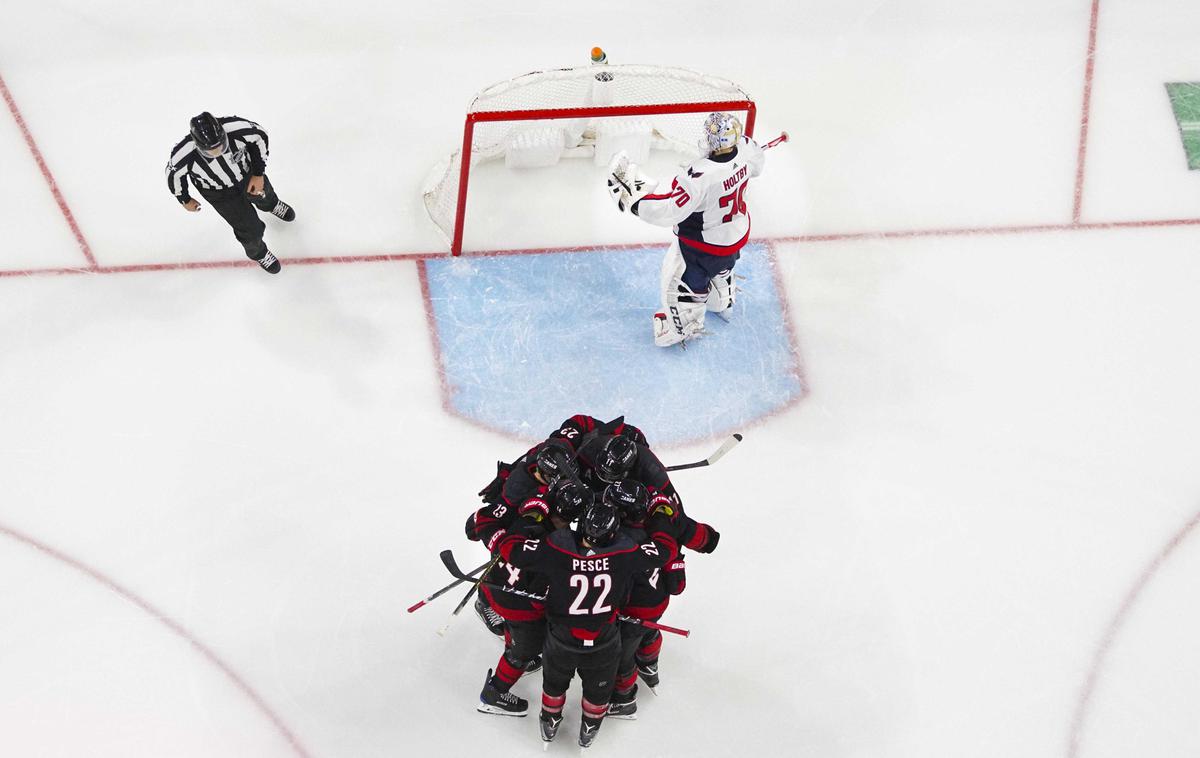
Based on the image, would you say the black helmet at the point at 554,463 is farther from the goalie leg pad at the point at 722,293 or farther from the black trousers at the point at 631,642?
the goalie leg pad at the point at 722,293

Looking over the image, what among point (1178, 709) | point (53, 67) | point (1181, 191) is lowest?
point (1178, 709)

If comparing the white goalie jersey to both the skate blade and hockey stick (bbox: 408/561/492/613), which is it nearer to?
hockey stick (bbox: 408/561/492/613)

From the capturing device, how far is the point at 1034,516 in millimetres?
5035

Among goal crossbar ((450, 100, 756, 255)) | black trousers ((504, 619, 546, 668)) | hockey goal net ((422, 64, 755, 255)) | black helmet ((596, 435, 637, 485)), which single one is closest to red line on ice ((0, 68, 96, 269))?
hockey goal net ((422, 64, 755, 255))

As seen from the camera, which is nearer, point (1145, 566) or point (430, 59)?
point (1145, 566)

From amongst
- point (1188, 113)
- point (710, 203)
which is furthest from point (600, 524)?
point (1188, 113)

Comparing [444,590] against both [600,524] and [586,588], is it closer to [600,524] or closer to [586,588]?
[586,588]

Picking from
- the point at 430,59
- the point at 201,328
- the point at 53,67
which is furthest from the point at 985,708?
the point at 53,67

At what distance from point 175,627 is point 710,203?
8.71ft

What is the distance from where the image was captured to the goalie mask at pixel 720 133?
14.4ft

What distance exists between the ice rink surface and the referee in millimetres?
547

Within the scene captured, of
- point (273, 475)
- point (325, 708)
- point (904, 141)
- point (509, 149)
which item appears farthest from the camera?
point (904, 141)

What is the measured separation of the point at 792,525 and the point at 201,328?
272cm

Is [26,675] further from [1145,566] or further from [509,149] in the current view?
[1145,566]
